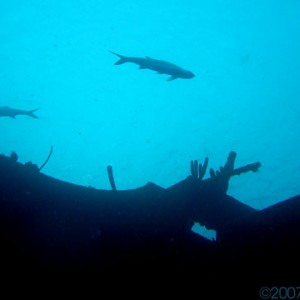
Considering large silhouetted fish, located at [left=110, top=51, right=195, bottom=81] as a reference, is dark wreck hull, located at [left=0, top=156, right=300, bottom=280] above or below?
below

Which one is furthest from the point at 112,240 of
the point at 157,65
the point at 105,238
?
the point at 157,65

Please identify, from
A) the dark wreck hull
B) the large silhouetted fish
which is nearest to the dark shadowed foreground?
the dark wreck hull

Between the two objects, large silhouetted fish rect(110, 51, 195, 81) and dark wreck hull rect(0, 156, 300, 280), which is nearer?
dark wreck hull rect(0, 156, 300, 280)

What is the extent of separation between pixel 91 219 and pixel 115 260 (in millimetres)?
1047

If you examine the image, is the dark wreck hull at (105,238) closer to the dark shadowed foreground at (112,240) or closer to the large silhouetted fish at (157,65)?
the dark shadowed foreground at (112,240)

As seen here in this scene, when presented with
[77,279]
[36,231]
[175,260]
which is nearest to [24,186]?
[36,231]

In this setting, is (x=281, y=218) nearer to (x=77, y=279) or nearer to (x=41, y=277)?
(x=77, y=279)

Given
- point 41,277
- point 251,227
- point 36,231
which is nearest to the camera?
point 41,277

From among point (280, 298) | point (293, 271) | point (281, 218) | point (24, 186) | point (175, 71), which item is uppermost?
point (175, 71)

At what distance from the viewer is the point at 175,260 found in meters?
5.41

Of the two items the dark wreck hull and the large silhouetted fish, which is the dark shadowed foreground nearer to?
the dark wreck hull

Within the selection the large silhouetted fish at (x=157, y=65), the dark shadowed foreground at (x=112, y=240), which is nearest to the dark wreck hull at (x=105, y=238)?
the dark shadowed foreground at (x=112, y=240)

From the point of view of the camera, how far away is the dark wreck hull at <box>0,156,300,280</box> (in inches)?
205

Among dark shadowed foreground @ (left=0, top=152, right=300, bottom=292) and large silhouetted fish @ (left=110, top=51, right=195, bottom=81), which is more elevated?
large silhouetted fish @ (left=110, top=51, right=195, bottom=81)
